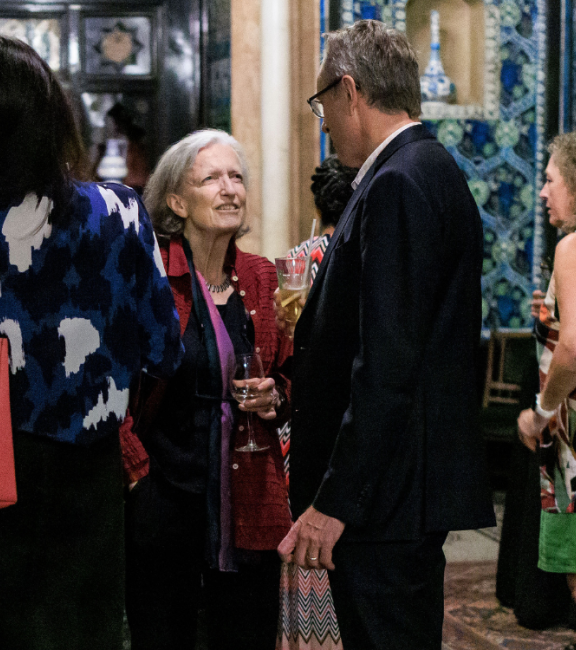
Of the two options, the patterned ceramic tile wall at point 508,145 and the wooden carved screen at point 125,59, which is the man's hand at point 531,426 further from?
the wooden carved screen at point 125,59

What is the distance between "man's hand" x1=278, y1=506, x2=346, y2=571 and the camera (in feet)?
4.89

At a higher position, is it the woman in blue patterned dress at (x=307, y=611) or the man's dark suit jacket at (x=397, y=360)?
the man's dark suit jacket at (x=397, y=360)

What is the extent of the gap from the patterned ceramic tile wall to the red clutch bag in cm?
398

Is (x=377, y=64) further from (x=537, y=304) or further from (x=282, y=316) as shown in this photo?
(x=537, y=304)

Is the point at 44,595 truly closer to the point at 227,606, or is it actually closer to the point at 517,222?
the point at 227,606

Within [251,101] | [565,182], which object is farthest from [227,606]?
[251,101]

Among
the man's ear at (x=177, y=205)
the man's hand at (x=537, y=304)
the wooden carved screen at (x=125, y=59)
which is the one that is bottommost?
the man's hand at (x=537, y=304)

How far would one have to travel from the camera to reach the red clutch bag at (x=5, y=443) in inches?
54.4

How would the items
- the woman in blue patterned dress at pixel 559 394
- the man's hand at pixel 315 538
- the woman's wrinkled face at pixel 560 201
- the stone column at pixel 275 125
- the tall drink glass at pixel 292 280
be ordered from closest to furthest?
the man's hand at pixel 315 538 < the tall drink glass at pixel 292 280 < the woman in blue patterned dress at pixel 559 394 < the woman's wrinkled face at pixel 560 201 < the stone column at pixel 275 125

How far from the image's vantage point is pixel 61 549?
4.90 feet

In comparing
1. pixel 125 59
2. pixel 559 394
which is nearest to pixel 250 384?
pixel 559 394

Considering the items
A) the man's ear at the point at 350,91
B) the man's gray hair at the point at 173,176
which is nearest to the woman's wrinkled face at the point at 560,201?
the man's gray hair at the point at 173,176

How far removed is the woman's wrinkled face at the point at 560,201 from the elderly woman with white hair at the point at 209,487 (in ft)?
3.79

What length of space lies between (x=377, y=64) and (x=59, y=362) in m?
0.83
